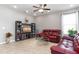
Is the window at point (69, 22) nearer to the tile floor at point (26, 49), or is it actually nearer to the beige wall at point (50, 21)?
the beige wall at point (50, 21)

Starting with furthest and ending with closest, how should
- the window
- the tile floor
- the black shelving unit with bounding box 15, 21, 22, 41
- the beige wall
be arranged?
the beige wall, the black shelving unit with bounding box 15, 21, 22, 41, the window, the tile floor

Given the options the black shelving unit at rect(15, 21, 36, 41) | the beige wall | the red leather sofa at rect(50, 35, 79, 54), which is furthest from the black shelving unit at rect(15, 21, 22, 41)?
the red leather sofa at rect(50, 35, 79, 54)

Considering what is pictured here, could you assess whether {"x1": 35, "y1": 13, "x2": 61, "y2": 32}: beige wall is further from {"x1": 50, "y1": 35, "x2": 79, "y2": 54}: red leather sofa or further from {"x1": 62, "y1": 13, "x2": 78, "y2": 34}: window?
{"x1": 50, "y1": 35, "x2": 79, "y2": 54}: red leather sofa

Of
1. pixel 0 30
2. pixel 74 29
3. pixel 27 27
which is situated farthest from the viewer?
pixel 27 27

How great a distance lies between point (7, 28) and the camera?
23.2 ft

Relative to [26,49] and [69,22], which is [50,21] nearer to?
[69,22]

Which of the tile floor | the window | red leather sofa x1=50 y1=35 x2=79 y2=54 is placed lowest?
the tile floor

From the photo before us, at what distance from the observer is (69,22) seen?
747 cm

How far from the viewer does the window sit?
7.04m

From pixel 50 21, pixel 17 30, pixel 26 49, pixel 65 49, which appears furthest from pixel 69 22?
pixel 65 49

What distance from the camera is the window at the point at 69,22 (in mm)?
7042
